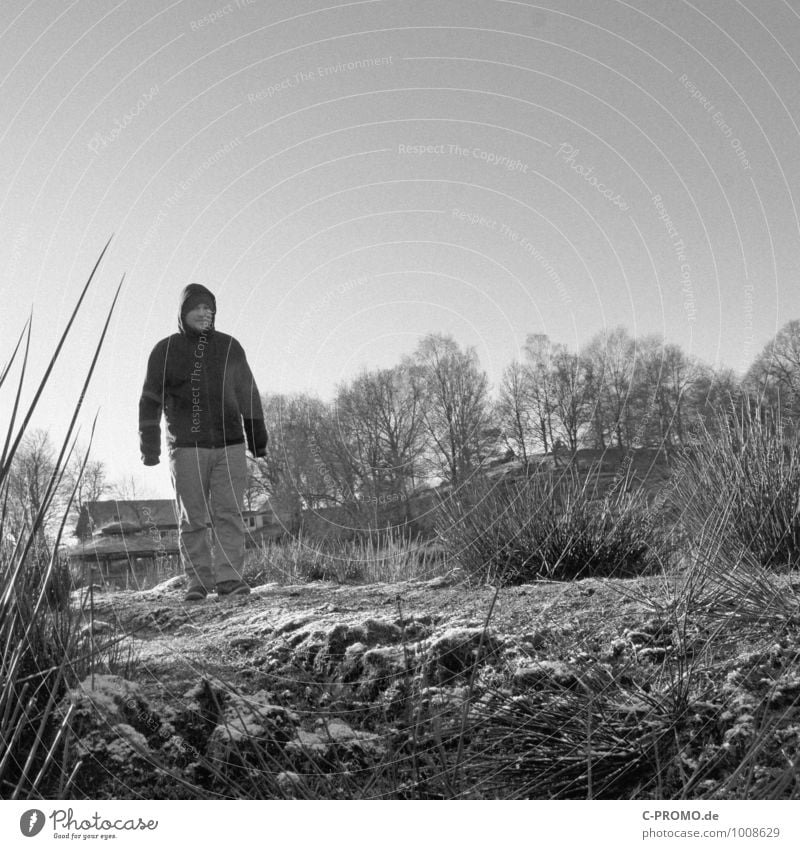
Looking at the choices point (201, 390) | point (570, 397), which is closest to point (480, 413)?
point (570, 397)

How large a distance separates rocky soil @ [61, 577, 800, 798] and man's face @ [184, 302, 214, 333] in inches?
49.8

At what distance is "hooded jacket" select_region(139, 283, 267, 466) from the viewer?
325 cm

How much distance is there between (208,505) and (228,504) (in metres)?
0.12

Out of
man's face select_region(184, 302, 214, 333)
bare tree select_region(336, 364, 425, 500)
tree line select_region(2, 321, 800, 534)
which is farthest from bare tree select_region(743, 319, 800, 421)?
man's face select_region(184, 302, 214, 333)

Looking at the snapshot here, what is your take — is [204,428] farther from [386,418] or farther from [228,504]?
[386,418]

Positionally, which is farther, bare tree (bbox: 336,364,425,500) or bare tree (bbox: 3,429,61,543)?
bare tree (bbox: 336,364,425,500)

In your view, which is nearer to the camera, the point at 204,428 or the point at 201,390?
the point at 201,390

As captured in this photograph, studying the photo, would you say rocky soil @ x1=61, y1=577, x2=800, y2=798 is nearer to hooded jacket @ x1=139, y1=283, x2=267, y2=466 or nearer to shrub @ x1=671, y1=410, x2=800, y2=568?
shrub @ x1=671, y1=410, x2=800, y2=568

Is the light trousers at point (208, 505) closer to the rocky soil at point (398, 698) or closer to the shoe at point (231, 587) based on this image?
the shoe at point (231, 587)

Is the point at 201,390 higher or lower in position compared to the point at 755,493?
higher

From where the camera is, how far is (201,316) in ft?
9.93
